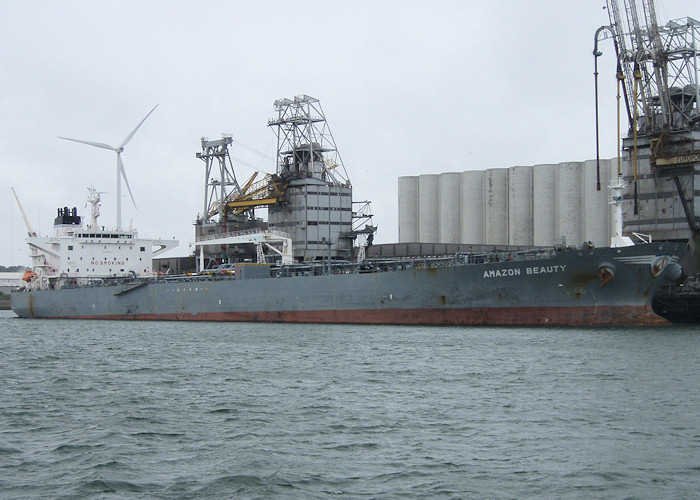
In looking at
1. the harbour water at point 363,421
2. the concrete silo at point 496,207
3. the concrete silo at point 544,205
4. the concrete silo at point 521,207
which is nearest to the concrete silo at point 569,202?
the concrete silo at point 544,205

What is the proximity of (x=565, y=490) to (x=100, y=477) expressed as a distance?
263 inches

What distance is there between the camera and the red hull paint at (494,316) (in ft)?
95.1

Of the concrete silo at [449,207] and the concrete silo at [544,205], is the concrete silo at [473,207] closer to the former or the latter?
the concrete silo at [449,207]

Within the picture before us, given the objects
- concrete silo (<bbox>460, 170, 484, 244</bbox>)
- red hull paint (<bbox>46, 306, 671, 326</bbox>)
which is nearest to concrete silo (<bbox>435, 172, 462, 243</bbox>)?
concrete silo (<bbox>460, 170, 484, 244</bbox>)

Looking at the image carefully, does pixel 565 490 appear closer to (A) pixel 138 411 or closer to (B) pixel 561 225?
(A) pixel 138 411

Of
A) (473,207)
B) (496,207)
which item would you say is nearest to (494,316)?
(496,207)

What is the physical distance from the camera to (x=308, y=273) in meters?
37.8

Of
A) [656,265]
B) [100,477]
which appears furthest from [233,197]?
[100,477]

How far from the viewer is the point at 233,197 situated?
2004 inches

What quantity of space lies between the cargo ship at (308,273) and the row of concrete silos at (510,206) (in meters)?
16.6

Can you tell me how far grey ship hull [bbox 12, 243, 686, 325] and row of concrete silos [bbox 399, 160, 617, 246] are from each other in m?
25.3

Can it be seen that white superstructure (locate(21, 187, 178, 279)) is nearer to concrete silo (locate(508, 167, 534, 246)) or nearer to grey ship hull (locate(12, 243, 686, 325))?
grey ship hull (locate(12, 243, 686, 325))

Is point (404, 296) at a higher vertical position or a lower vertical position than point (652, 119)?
lower

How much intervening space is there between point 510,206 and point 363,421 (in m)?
47.4
